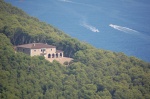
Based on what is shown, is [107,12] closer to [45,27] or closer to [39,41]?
[45,27]

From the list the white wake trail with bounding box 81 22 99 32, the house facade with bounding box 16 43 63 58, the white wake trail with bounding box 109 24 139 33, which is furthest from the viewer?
the white wake trail with bounding box 81 22 99 32

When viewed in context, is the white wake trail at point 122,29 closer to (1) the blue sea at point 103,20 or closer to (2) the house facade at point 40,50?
(1) the blue sea at point 103,20

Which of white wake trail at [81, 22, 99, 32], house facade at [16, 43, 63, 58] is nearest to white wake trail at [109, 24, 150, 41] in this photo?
white wake trail at [81, 22, 99, 32]

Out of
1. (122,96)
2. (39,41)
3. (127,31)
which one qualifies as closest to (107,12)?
(127,31)

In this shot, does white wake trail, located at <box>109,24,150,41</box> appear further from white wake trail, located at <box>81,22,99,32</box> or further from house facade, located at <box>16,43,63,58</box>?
house facade, located at <box>16,43,63,58</box>

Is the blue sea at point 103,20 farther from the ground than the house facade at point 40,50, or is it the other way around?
the blue sea at point 103,20

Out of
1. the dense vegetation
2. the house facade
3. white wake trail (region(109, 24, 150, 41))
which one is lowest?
the dense vegetation

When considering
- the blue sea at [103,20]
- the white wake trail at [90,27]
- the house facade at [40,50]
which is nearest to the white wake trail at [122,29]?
the blue sea at [103,20]
